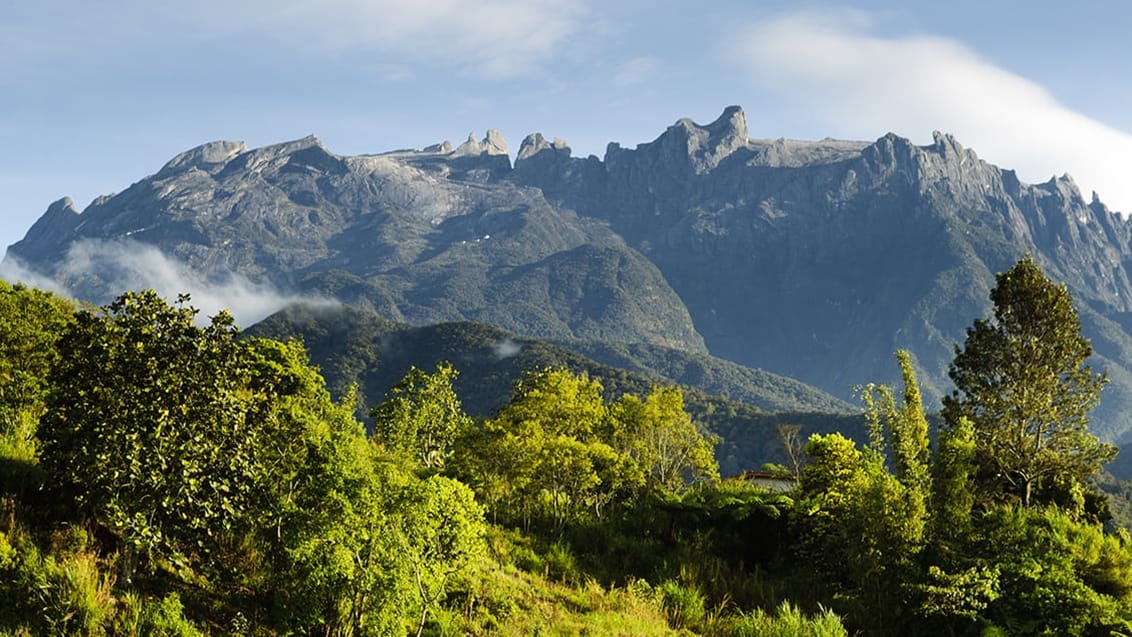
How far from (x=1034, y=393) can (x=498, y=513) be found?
1813 cm

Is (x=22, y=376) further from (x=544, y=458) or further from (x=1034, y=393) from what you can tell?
(x=1034, y=393)

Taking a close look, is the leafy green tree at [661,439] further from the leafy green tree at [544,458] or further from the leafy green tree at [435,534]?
the leafy green tree at [435,534]

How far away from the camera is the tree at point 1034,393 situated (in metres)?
25.5

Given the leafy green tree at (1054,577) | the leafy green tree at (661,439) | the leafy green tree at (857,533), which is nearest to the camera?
the leafy green tree at (1054,577)

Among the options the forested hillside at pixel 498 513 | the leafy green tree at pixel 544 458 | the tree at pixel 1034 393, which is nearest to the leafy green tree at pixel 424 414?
the forested hillside at pixel 498 513

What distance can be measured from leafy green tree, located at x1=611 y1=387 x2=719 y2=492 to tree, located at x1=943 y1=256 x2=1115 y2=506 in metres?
12.4

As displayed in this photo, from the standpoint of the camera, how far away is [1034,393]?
25.8 metres

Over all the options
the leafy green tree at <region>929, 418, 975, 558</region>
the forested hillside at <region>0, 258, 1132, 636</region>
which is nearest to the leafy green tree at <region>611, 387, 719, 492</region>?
the forested hillside at <region>0, 258, 1132, 636</region>

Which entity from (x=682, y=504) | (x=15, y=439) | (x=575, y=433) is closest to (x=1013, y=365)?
(x=682, y=504)

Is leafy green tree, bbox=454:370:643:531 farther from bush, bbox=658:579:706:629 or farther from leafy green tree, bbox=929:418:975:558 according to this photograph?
leafy green tree, bbox=929:418:975:558

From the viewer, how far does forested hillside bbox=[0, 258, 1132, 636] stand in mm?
11531

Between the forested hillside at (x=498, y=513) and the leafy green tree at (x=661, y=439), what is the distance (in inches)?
141

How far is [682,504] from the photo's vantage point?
24812 millimetres

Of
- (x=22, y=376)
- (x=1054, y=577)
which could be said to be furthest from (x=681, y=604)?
(x=22, y=376)
